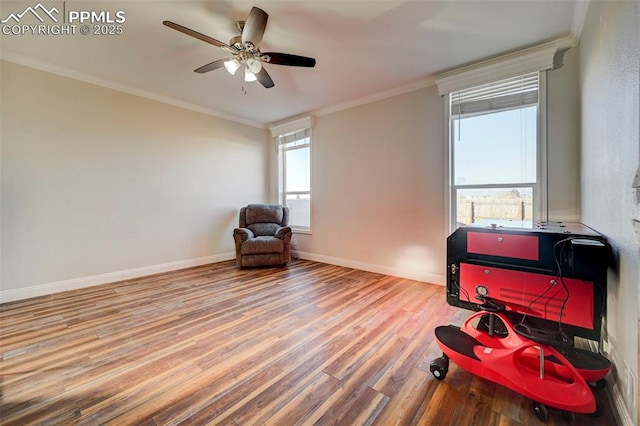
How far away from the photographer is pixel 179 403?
1339 mm

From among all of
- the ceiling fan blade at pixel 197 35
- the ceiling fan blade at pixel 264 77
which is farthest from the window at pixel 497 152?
the ceiling fan blade at pixel 197 35

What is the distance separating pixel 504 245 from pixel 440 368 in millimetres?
863

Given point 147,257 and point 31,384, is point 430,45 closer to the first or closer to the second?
point 31,384

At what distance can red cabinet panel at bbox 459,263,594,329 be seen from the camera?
1.40m

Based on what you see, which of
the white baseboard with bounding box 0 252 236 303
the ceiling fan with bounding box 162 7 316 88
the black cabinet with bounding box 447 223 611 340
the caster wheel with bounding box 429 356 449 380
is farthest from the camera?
the white baseboard with bounding box 0 252 236 303

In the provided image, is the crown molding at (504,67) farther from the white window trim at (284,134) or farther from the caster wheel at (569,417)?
the caster wheel at (569,417)

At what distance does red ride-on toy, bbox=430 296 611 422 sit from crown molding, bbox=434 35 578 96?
2.57 metres

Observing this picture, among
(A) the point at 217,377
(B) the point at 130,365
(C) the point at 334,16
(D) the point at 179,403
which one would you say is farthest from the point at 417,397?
(C) the point at 334,16

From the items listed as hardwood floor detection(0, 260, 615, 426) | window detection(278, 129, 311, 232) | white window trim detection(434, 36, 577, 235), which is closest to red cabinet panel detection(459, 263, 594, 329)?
hardwood floor detection(0, 260, 615, 426)

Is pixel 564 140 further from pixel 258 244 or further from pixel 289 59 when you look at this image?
pixel 258 244

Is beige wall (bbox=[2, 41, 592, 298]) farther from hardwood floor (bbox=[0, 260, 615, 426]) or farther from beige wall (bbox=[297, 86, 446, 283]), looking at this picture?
hardwood floor (bbox=[0, 260, 615, 426])

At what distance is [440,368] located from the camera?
1.51m

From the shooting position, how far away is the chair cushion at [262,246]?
4055 millimetres

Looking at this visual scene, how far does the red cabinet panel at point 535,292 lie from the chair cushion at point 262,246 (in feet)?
9.69
